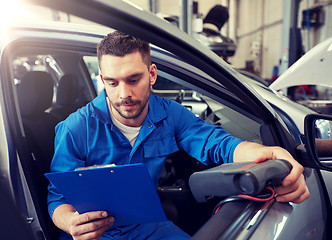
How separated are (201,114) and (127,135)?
2.78 feet

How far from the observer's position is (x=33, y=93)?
165 centimetres

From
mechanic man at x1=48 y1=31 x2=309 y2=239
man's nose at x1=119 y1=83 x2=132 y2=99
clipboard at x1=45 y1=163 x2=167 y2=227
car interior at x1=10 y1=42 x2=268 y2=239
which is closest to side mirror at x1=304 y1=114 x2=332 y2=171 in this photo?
mechanic man at x1=48 y1=31 x2=309 y2=239

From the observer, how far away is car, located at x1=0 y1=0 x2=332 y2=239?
28.1 inches

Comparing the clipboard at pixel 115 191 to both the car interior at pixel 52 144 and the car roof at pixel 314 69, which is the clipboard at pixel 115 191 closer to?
the car interior at pixel 52 144

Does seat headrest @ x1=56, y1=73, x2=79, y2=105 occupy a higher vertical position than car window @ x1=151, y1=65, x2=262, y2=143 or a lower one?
higher

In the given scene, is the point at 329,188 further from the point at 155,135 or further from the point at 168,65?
the point at 168,65

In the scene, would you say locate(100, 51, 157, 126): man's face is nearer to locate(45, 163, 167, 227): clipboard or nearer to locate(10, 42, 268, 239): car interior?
locate(10, 42, 268, 239): car interior

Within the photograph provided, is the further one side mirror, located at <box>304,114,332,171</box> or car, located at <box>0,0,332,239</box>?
side mirror, located at <box>304,114,332,171</box>

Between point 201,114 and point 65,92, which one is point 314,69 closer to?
point 201,114

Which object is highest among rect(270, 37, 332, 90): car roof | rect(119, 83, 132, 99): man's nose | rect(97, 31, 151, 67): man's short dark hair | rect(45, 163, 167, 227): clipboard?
rect(97, 31, 151, 67): man's short dark hair

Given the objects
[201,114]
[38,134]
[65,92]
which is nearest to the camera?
[38,134]

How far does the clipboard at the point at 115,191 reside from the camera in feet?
2.50

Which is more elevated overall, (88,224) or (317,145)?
(317,145)

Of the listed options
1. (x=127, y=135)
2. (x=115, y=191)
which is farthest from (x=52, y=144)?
(x=115, y=191)
